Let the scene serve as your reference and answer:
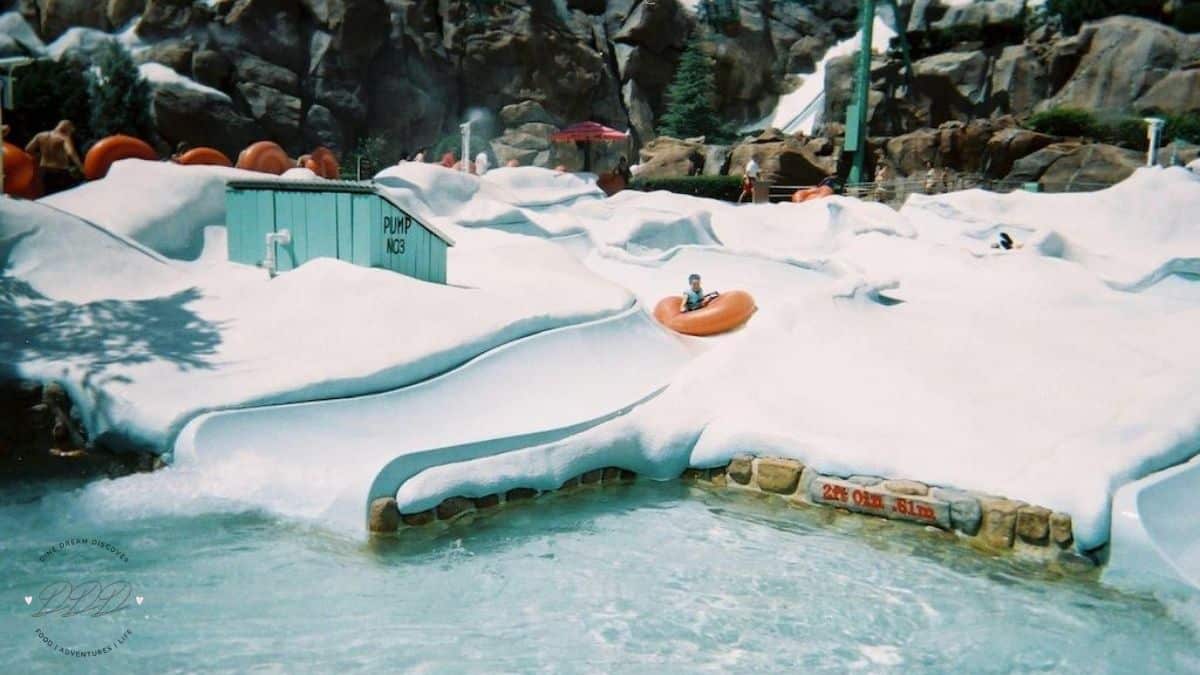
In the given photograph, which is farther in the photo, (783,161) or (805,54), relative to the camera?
(805,54)

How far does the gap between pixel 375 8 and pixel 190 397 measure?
2646 cm

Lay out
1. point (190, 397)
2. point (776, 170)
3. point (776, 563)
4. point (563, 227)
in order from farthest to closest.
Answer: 1. point (776, 170)
2. point (563, 227)
3. point (190, 397)
4. point (776, 563)

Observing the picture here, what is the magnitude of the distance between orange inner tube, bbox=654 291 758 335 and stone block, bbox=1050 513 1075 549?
537 cm

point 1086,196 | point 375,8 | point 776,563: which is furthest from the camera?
point 375,8

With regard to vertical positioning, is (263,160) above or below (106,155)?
below

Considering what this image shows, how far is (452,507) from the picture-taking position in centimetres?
669

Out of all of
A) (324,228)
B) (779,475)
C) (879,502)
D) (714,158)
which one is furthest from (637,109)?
(879,502)

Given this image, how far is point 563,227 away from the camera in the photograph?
16.3 m

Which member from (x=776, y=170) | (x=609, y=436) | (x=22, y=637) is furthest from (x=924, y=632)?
(x=776, y=170)

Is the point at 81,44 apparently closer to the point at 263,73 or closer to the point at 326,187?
the point at 263,73

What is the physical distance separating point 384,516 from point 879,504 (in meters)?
3.50

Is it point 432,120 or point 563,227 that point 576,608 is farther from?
point 432,120

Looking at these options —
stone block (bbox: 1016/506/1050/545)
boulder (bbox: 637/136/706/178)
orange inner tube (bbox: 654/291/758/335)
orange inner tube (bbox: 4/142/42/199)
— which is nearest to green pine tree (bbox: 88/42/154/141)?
boulder (bbox: 637/136/706/178)

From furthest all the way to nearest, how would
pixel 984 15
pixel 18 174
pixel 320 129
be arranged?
1. pixel 984 15
2. pixel 320 129
3. pixel 18 174
